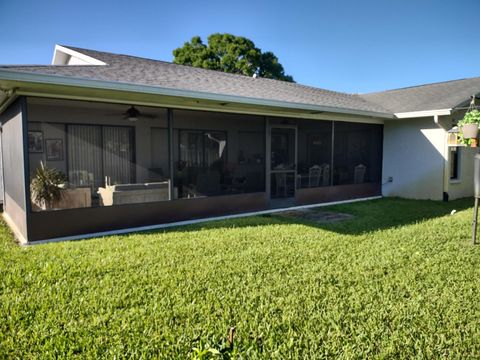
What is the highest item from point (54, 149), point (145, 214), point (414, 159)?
point (54, 149)

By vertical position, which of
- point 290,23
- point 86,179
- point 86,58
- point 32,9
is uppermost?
point 290,23

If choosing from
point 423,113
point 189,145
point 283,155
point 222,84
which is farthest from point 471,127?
point 189,145

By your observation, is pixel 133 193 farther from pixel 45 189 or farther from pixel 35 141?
pixel 35 141

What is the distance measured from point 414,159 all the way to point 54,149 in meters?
11.0

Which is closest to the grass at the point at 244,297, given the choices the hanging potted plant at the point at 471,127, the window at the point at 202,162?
the hanging potted plant at the point at 471,127

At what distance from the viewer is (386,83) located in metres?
31.0

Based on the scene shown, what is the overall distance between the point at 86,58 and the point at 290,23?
1182 centimetres

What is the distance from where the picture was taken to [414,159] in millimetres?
10977

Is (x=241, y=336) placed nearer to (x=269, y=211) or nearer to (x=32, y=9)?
(x=269, y=211)

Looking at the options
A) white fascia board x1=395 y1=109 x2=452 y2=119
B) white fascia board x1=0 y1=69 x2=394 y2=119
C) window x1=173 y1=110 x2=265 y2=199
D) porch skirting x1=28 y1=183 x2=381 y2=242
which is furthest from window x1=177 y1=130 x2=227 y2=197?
white fascia board x1=395 y1=109 x2=452 y2=119

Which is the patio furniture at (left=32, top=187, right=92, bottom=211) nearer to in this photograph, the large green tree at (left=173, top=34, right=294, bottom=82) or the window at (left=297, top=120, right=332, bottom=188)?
the window at (left=297, top=120, right=332, bottom=188)

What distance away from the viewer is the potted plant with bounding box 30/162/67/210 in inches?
255

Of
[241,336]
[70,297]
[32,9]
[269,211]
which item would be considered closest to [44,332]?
[70,297]

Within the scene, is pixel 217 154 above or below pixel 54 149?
below
